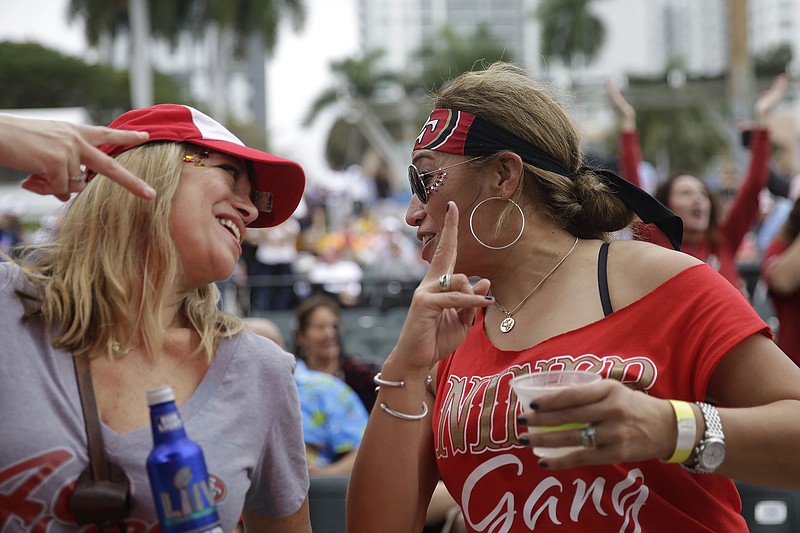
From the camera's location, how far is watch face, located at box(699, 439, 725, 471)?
72.7 inches

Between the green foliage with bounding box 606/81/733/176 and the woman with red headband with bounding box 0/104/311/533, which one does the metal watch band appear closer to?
the woman with red headband with bounding box 0/104/311/533

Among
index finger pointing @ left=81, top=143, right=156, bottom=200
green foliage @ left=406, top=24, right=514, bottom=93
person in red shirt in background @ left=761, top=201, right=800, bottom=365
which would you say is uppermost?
green foliage @ left=406, top=24, right=514, bottom=93

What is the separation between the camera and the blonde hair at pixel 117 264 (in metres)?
2.10

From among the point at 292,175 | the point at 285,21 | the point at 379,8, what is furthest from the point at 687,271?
the point at 379,8

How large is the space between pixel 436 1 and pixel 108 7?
84.6 m

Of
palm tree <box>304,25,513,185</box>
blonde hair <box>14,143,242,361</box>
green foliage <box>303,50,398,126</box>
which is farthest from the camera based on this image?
green foliage <box>303,50,398,126</box>

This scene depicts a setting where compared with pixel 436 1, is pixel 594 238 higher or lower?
lower

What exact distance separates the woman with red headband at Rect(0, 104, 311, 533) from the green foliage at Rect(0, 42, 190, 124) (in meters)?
46.3

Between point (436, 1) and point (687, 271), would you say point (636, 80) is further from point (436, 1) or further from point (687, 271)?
point (436, 1)

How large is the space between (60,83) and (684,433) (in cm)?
5053

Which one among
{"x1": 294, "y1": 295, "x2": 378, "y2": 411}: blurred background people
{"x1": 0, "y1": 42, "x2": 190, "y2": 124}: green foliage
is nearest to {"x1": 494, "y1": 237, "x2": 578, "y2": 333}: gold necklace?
{"x1": 294, "y1": 295, "x2": 378, "y2": 411}: blurred background people

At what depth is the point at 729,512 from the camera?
7.21 feet

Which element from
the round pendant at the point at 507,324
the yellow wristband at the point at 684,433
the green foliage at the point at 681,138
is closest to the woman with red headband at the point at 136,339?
the round pendant at the point at 507,324

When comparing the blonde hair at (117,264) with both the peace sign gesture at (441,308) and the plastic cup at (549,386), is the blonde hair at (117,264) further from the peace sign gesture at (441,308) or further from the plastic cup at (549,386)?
the plastic cup at (549,386)
